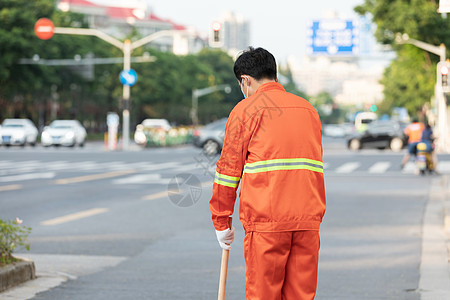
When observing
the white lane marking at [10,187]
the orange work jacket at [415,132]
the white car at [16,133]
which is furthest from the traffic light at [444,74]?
the white lane marking at [10,187]

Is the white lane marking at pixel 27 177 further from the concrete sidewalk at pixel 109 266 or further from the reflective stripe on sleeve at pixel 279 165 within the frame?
the reflective stripe on sleeve at pixel 279 165

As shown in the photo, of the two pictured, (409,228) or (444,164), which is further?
(444,164)

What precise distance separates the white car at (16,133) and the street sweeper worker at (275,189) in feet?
138

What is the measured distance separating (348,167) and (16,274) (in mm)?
22431

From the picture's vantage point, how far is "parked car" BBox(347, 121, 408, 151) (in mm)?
44656

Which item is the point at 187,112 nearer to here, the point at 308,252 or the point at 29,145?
the point at 29,145

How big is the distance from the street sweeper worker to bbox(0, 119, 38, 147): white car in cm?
4214

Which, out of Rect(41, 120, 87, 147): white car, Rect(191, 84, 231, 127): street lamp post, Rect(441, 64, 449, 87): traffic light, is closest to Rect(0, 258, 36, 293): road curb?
Rect(441, 64, 449, 87): traffic light

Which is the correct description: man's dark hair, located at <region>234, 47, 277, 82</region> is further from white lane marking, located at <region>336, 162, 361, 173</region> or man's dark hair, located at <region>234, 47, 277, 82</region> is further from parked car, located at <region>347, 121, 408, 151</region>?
parked car, located at <region>347, 121, 408, 151</region>

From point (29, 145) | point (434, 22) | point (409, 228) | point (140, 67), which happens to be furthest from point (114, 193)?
point (140, 67)

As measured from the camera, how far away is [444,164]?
30578 mm

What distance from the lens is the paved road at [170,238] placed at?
721cm

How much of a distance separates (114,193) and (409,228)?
7.16 meters

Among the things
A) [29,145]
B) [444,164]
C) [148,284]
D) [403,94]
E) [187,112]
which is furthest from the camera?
[187,112]
